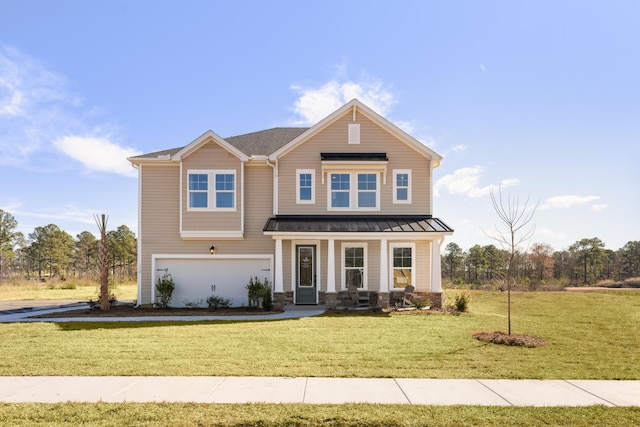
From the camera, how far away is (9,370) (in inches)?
305

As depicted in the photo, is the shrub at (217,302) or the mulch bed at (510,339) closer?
the mulch bed at (510,339)

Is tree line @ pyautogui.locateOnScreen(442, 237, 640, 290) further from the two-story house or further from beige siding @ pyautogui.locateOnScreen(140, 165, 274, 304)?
beige siding @ pyautogui.locateOnScreen(140, 165, 274, 304)

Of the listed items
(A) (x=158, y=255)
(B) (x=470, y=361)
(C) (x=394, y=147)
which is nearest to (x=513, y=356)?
(B) (x=470, y=361)

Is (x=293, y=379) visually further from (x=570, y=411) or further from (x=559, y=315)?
(x=559, y=315)

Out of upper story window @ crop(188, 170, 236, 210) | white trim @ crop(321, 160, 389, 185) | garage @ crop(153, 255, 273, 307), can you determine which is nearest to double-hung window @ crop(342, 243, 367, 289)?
white trim @ crop(321, 160, 389, 185)

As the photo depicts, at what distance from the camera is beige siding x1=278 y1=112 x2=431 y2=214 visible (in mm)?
18594

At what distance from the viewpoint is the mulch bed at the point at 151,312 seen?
15.6 metres

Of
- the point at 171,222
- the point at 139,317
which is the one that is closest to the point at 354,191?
the point at 171,222

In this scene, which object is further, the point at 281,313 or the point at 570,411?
the point at 281,313

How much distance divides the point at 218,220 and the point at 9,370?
10.9 metres

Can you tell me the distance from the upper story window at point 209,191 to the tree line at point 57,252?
90.3ft

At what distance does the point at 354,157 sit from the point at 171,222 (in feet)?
27.6

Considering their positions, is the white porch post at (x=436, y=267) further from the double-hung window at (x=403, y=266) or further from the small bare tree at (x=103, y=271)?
the small bare tree at (x=103, y=271)

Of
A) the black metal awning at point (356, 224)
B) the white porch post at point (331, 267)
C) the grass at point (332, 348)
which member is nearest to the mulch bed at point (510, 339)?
the grass at point (332, 348)
